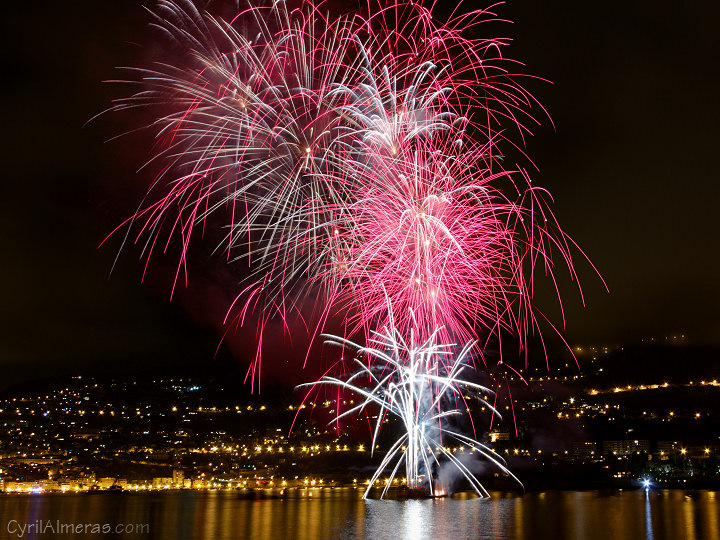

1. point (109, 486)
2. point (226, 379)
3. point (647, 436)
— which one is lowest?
point (109, 486)

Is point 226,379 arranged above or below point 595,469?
above

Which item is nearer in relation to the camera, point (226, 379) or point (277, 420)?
point (277, 420)

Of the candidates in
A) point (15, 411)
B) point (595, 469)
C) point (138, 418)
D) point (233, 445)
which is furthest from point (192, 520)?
point (15, 411)

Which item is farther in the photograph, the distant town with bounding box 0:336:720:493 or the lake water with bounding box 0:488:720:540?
the distant town with bounding box 0:336:720:493

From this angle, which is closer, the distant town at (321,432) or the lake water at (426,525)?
the lake water at (426,525)

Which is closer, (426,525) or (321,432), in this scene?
(426,525)

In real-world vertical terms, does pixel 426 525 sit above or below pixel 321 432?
below

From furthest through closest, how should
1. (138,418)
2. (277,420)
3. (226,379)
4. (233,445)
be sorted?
(226,379) → (277,420) → (138,418) → (233,445)

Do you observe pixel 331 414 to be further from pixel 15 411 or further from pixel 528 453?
pixel 15 411
